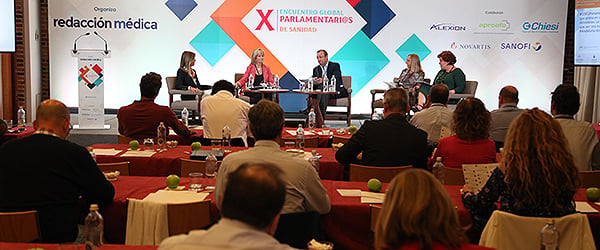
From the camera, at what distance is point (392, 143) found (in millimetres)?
4613

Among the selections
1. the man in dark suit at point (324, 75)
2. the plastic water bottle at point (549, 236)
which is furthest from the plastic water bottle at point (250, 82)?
the plastic water bottle at point (549, 236)

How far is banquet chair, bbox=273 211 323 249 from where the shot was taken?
2.99 meters

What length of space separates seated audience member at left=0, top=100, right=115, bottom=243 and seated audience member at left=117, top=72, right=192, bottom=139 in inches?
103

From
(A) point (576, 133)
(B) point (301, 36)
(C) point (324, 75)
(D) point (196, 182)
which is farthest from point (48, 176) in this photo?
(B) point (301, 36)

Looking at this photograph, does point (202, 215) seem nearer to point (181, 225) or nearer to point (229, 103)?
point (181, 225)

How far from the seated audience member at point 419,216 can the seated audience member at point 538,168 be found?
1.13 m

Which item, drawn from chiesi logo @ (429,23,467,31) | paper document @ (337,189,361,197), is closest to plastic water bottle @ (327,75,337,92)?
chiesi logo @ (429,23,467,31)

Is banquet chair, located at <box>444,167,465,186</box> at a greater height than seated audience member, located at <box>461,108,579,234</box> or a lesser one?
lesser

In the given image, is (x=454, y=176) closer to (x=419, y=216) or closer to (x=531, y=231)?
(x=531, y=231)

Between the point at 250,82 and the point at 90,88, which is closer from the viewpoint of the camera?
the point at 90,88

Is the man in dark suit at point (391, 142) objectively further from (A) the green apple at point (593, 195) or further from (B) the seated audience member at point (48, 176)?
(B) the seated audience member at point (48, 176)

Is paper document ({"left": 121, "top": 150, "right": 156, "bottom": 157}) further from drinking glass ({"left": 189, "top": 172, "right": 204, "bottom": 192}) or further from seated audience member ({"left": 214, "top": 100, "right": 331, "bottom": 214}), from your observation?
seated audience member ({"left": 214, "top": 100, "right": 331, "bottom": 214})

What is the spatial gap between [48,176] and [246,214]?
185 cm

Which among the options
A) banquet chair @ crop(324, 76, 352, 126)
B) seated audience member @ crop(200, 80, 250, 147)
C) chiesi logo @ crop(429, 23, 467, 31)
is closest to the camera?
seated audience member @ crop(200, 80, 250, 147)
